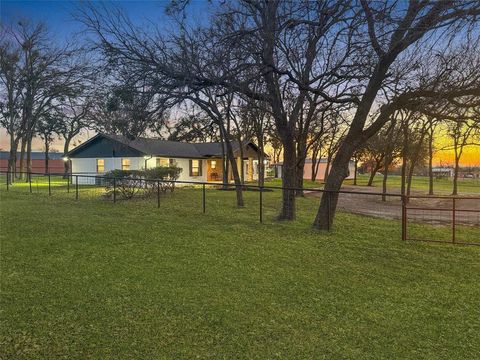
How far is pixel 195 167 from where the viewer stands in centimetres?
3089

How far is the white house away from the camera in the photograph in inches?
1053

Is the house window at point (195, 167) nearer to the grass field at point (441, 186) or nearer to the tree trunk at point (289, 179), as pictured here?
the grass field at point (441, 186)

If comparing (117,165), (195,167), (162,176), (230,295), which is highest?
(117,165)

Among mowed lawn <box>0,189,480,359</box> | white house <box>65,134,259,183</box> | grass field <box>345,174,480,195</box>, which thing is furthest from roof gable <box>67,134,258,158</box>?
mowed lawn <box>0,189,480,359</box>

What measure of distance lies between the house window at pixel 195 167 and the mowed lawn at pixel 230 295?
22.2m

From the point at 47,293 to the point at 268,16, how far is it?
713cm

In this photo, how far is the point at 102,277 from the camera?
4844 mm

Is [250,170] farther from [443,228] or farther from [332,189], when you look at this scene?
[332,189]

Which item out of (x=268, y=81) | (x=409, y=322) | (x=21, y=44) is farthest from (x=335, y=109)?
(x=21, y=44)

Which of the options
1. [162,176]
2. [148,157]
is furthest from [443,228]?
[148,157]

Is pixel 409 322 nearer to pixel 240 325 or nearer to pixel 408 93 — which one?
pixel 240 325

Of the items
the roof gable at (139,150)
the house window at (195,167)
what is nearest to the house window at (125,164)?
the roof gable at (139,150)

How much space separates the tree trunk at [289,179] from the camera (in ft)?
34.5

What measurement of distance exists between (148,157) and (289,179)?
17.6 m
